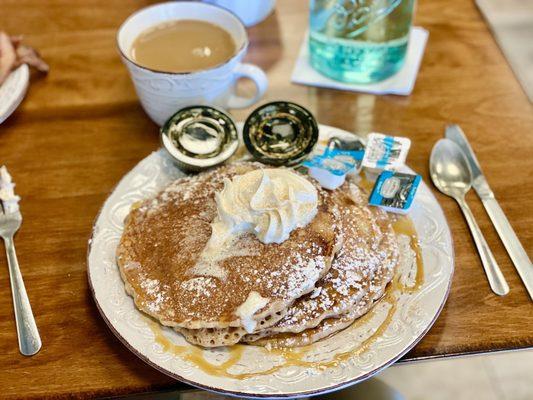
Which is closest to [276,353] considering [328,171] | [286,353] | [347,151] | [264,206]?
[286,353]

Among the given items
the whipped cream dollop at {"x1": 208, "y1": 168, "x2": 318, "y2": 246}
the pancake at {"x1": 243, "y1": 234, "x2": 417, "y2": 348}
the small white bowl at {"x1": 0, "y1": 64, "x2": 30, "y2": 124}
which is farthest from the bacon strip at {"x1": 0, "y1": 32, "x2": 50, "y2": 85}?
the pancake at {"x1": 243, "y1": 234, "x2": 417, "y2": 348}

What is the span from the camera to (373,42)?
1370 mm

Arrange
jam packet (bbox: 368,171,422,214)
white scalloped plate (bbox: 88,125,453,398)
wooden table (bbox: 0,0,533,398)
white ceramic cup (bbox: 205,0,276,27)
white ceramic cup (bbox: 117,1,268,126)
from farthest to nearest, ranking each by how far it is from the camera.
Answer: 1. white ceramic cup (bbox: 205,0,276,27)
2. white ceramic cup (bbox: 117,1,268,126)
3. jam packet (bbox: 368,171,422,214)
4. wooden table (bbox: 0,0,533,398)
5. white scalloped plate (bbox: 88,125,453,398)

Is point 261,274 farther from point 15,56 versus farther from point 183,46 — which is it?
point 15,56

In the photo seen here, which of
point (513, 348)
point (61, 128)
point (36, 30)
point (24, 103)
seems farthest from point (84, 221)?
point (513, 348)

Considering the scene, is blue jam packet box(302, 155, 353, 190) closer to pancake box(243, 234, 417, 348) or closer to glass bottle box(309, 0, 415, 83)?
pancake box(243, 234, 417, 348)

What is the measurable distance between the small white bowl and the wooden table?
0.03 meters

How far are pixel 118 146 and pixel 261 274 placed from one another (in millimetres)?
576

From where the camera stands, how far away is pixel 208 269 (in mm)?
961

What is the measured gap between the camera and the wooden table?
0.99 m

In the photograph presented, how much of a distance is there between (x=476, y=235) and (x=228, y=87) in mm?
633

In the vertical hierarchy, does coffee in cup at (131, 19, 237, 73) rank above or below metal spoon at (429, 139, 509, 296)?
above

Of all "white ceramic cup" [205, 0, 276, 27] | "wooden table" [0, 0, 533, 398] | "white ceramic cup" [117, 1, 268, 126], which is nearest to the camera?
"wooden table" [0, 0, 533, 398]

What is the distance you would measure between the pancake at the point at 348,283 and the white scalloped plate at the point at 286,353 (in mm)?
25
